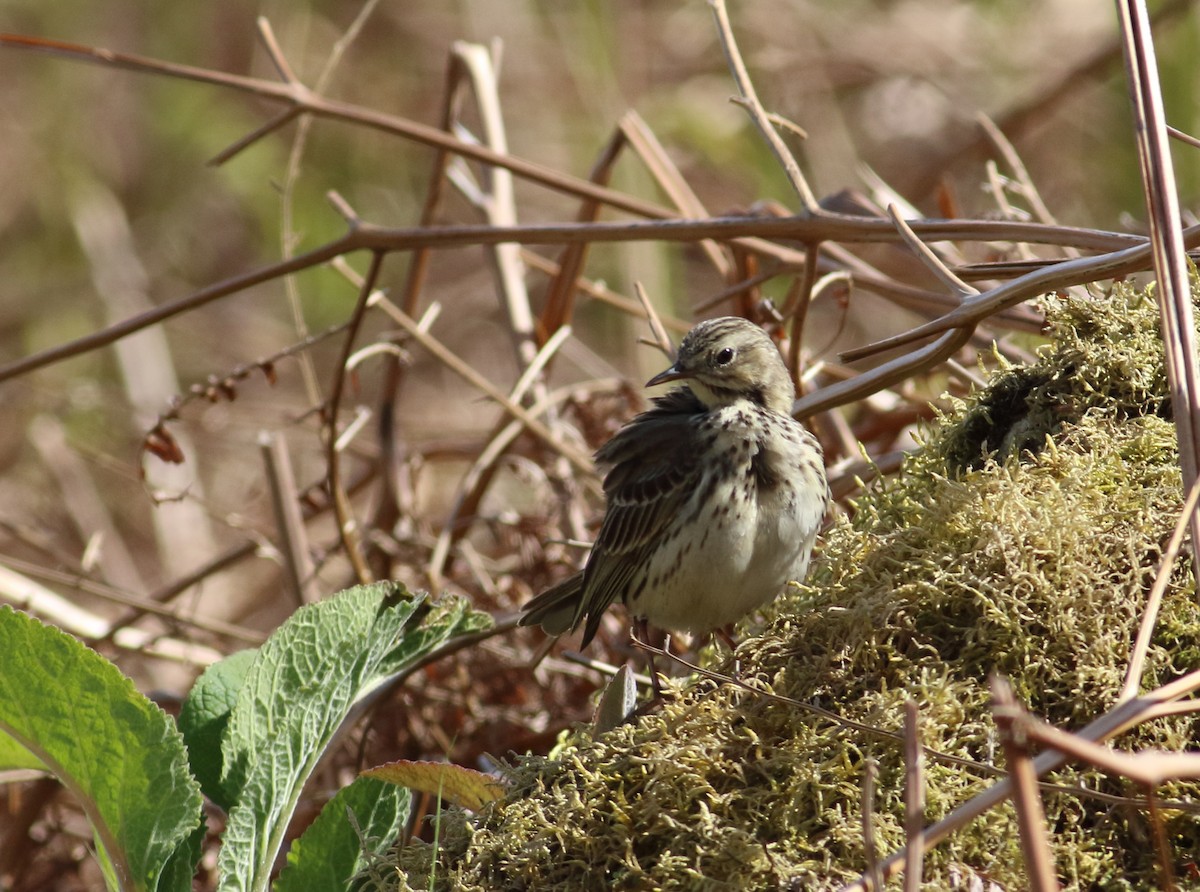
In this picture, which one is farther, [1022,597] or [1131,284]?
[1131,284]

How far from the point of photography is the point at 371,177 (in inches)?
433

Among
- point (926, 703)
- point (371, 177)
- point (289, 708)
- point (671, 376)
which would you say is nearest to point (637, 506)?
point (671, 376)

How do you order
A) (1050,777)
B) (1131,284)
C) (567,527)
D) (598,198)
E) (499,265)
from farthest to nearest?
(499,265) → (567,527) → (598,198) → (1131,284) → (1050,777)

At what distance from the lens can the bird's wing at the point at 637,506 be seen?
12.9 ft

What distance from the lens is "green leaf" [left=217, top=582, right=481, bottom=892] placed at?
109 inches

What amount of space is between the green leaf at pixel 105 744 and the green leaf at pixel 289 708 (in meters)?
0.16

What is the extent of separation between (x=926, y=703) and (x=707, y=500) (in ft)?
5.12

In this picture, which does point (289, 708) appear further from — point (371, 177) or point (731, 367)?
point (371, 177)

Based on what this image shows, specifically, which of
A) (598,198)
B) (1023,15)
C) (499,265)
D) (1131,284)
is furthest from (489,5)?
(1131,284)

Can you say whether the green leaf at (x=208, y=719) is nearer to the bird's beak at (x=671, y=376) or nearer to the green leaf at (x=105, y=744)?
the green leaf at (x=105, y=744)

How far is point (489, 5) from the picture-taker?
1174 cm

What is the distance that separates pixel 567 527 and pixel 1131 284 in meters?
2.56

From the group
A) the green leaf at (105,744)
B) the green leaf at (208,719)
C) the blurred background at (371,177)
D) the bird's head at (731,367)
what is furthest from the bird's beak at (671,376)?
the blurred background at (371,177)

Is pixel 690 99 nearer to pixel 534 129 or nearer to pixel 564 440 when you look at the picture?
pixel 534 129
